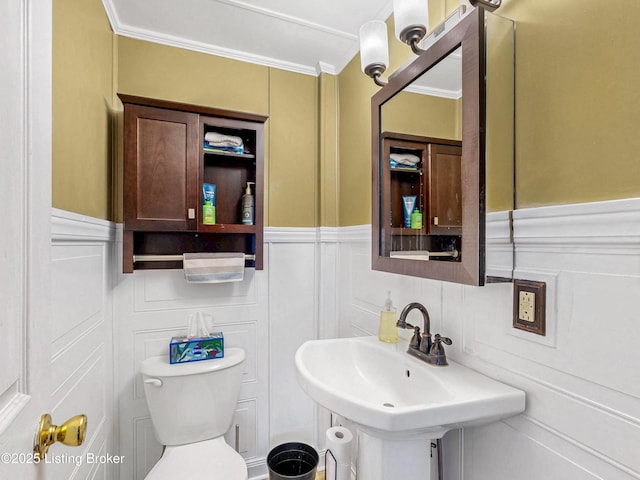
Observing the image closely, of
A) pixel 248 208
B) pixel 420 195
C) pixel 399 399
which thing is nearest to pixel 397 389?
pixel 399 399

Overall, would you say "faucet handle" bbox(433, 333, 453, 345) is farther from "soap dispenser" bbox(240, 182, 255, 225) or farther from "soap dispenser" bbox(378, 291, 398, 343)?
"soap dispenser" bbox(240, 182, 255, 225)

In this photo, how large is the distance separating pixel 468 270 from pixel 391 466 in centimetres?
60

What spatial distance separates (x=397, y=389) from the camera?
1.16m

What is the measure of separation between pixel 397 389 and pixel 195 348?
1.00 meters

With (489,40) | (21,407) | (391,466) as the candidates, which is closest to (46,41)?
(21,407)

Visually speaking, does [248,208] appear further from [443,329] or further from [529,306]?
[529,306]

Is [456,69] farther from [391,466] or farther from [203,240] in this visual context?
[203,240]

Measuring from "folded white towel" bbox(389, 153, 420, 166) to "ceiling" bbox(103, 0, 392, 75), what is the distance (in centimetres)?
72

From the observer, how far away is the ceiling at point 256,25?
58.9 inches

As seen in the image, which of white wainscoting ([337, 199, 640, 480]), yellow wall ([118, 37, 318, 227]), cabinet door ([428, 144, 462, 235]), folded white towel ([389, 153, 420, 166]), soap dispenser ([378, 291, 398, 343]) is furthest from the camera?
yellow wall ([118, 37, 318, 227])

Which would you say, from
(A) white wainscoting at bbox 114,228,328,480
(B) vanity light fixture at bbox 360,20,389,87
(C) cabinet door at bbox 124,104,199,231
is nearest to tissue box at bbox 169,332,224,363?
(A) white wainscoting at bbox 114,228,328,480

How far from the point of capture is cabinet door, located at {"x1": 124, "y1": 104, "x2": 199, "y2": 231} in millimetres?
1505

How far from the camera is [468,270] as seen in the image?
35.6 inches

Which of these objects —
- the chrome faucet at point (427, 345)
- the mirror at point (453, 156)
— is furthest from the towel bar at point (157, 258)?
the chrome faucet at point (427, 345)
